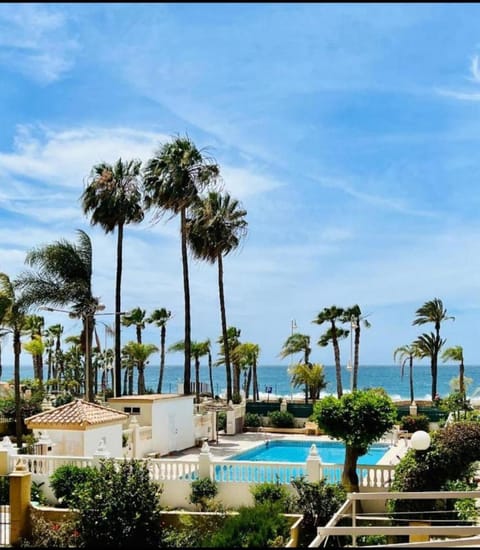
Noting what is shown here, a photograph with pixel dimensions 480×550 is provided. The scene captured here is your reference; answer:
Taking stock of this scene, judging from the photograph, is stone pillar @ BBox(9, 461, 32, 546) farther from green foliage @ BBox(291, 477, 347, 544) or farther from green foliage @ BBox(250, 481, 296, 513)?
green foliage @ BBox(291, 477, 347, 544)

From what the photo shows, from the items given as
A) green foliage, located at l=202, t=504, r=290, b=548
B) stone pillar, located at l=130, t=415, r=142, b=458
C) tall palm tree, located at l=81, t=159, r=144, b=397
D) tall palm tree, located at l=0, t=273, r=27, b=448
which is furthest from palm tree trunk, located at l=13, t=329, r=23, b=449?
green foliage, located at l=202, t=504, r=290, b=548

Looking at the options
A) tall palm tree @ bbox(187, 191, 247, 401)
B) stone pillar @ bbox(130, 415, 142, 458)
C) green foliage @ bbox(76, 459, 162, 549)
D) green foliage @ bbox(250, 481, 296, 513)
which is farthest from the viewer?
tall palm tree @ bbox(187, 191, 247, 401)

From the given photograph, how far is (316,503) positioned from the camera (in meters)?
14.6

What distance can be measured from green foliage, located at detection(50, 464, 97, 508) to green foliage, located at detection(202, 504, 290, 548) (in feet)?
15.0

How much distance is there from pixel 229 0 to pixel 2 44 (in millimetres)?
8541

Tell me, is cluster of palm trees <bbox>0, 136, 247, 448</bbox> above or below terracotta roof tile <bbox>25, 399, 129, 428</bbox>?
above

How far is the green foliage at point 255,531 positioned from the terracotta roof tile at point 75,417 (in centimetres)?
704

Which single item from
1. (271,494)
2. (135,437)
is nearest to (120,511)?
(271,494)

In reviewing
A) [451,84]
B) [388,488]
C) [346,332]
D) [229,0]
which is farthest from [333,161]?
[346,332]

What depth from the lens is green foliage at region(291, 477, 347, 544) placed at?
46.9 ft

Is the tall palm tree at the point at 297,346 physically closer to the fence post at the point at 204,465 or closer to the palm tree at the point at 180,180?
the palm tree at the point at 180,180

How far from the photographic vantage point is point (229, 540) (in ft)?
37.2

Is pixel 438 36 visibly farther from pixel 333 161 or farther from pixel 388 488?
pixel 333 161

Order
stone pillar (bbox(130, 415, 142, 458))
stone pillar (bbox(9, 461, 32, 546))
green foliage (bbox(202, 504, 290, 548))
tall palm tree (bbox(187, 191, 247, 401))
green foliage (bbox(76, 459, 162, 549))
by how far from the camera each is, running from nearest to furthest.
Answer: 1. green foliage (bbox(202, 504, 290, 548))
2. green foliage (bbox(76, 459, 162, 549))
3. stone pillar (bbox(9, 461, 32, 546))
4. stone pillar (bbox(130, 415, 142, 458))
5. tall palm tree (bbox(187, 191, 247, 401))
